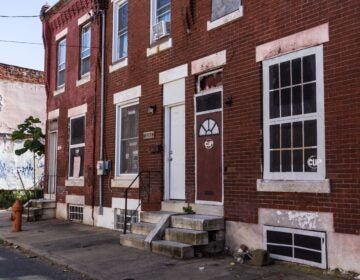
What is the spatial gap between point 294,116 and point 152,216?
396cm

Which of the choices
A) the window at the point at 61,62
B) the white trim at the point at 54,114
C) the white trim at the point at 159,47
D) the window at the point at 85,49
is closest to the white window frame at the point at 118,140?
the white trim at the point at 159,47

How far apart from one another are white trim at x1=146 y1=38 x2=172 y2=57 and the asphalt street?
5280 mm

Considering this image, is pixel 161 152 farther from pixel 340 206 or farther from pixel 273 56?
pixel 340 206

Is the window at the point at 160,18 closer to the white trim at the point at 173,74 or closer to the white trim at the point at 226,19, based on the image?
the white trim at the point at 173,74

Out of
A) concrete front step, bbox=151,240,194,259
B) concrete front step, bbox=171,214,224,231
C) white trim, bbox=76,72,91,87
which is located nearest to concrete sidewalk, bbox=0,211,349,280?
concrete front step, bbox=151,240,194,259

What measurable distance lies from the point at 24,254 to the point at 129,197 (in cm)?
313

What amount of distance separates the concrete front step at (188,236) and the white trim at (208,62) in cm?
321

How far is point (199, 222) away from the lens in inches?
359

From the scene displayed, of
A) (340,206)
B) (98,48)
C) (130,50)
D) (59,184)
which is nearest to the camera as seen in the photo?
(340,206)

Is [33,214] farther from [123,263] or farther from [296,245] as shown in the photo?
[296,245]

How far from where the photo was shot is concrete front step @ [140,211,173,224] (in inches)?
409

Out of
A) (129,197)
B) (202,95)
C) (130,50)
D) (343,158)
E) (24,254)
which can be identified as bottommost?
(24,254)

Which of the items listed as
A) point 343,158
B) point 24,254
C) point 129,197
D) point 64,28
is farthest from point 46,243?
point 64,28

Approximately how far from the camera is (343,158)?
732cm
